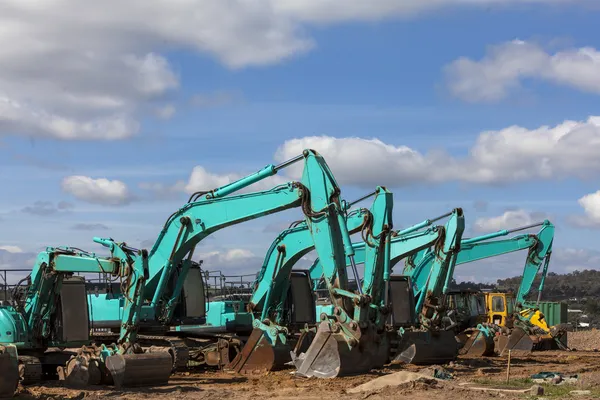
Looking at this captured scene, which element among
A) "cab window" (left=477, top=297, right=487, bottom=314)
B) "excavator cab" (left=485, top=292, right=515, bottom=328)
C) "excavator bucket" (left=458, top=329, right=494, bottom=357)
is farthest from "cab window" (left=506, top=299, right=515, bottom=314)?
"excavator bucket" (left=458, top=329, right=494, bottom=357)

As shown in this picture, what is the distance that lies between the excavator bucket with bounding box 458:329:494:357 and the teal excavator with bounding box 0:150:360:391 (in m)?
9.55

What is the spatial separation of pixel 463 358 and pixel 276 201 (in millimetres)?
8607

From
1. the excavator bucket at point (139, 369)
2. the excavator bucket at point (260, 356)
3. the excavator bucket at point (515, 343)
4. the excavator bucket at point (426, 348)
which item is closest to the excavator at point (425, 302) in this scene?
the excavator bucket at point (426, 348)

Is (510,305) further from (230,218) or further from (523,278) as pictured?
(230,218)

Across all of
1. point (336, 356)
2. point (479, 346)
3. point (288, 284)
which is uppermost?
point (288, 284)

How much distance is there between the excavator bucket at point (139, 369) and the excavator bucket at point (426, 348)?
23.3ft

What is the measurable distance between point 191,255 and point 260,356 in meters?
2.92

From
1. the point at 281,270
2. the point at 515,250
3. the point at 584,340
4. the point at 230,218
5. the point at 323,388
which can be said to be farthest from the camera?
the point at 584,340

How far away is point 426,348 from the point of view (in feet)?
81.4

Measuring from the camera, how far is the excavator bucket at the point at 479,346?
2908 cm

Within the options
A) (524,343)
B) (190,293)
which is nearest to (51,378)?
(190,293)

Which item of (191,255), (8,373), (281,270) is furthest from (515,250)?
(8,373)

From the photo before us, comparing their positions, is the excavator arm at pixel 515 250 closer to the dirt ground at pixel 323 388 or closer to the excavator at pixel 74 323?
the dirt ground at pixel 323 388

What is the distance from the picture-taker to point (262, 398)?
17.1m
